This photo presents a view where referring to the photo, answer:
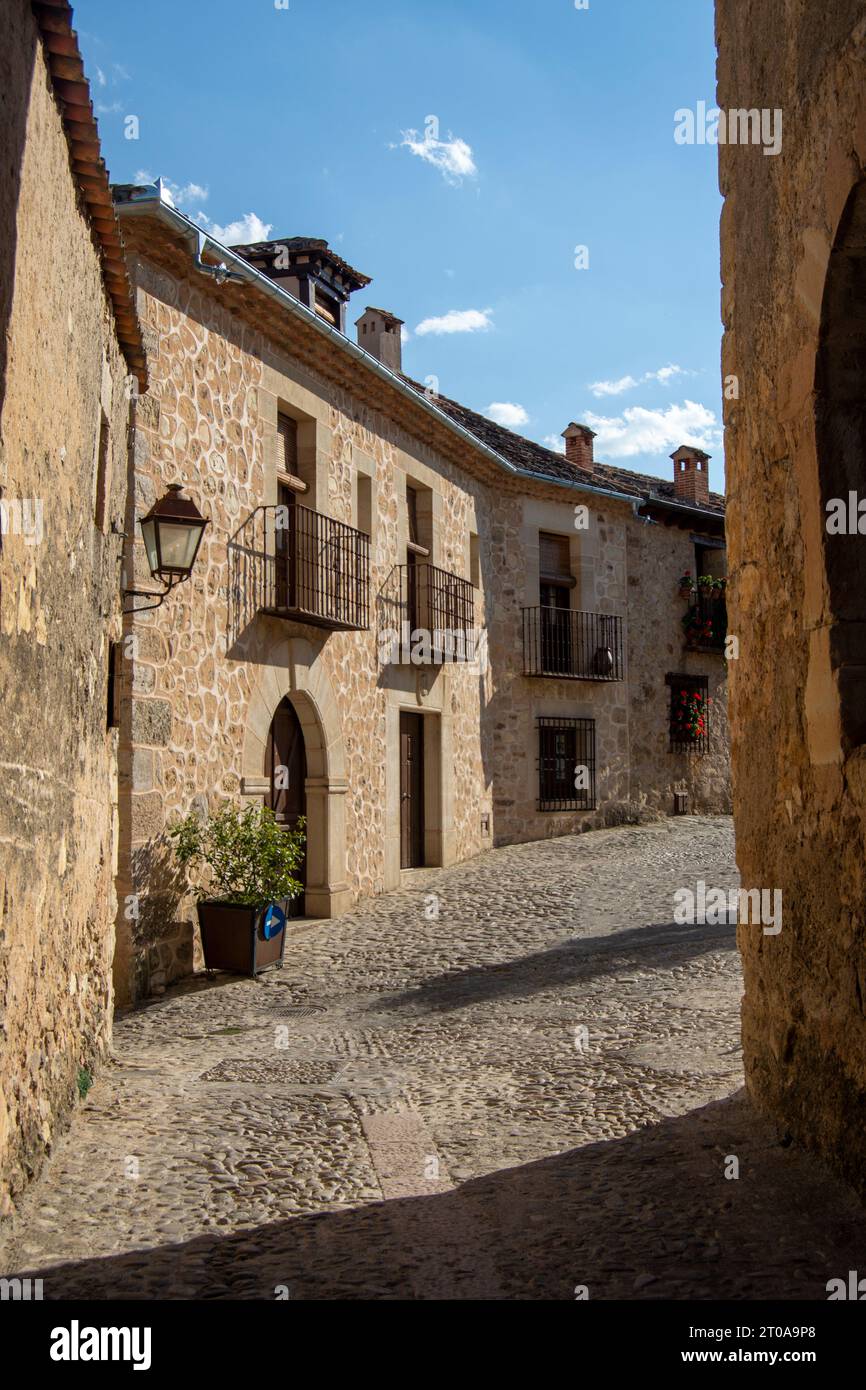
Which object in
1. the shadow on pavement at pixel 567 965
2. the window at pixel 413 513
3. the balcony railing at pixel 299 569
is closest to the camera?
the shadow on pavement at pixel 567 965

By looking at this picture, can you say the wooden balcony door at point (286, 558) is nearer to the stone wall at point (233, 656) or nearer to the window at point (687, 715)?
the stone wall at point (233, 656)

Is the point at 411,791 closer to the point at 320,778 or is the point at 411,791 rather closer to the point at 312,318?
the point at 320,778

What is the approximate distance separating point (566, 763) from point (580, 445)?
5.96 metres

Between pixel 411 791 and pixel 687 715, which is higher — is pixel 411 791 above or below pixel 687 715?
below

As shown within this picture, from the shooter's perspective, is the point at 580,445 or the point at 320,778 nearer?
the point at 320,778

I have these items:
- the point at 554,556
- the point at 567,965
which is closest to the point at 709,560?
the point at 554,556

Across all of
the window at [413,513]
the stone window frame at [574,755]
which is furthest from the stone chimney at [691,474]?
the window at [413,513]

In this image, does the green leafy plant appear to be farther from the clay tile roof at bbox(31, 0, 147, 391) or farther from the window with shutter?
the window with shutter

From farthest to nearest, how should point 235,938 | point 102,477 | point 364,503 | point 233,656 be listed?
1. point 364,503
2. point 233,656
3. point 235,938
4. point 102,477

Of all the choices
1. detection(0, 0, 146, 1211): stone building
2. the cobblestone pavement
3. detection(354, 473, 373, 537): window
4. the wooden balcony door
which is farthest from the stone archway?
detection(0, 0, 146, 1211): stone building

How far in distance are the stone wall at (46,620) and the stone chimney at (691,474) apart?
17.3 metres

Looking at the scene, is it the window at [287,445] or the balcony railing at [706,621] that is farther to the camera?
the balcony railing at [706,621]

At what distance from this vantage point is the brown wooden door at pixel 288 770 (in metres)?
10.7

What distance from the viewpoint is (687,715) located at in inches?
750
